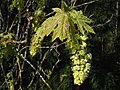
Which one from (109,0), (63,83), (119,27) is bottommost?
(63,83)

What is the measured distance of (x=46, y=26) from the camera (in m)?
1.15

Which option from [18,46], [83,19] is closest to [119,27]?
[18,46]

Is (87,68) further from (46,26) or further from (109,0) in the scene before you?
(109,0)

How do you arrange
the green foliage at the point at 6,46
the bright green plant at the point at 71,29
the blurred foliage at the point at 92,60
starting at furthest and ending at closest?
1. the blurred foliage at the point at 92,60
2. the green foliage at the point at 6,46
3. the bright green plant at the point at 71,29

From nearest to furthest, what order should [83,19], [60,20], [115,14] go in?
[60,20] → [83,19] → [115,14]

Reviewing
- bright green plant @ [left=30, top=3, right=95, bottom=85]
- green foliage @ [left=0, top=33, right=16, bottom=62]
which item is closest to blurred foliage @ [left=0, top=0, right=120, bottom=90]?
green foliage @ [left=0, top=33, right=16, bottom=62]

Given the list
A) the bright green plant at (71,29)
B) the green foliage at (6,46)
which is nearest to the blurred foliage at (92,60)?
the green foliage at (6,46)

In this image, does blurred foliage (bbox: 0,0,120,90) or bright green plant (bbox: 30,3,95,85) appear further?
blurred foliage (bbox: 0,0,120,90)

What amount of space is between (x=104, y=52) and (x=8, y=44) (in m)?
1.08

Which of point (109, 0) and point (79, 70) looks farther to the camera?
point (109, 0)

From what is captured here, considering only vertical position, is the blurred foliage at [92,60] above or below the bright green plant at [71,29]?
below

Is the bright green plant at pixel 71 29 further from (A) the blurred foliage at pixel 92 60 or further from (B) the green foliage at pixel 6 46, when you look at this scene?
(A) the blurred foliage at pixel 92 60

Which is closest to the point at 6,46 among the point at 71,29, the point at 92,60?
the point at 71,29

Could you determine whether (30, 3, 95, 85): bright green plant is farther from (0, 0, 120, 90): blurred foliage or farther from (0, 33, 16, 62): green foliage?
(0, 0, 120, 90): blurred foliage
